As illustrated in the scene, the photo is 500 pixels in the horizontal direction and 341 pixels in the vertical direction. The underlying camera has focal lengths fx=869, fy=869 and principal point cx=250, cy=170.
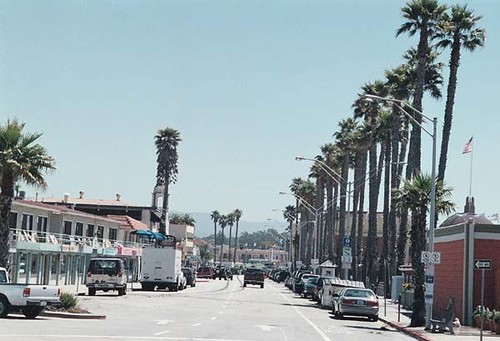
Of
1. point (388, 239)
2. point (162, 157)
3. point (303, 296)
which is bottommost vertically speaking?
point (303, 296)

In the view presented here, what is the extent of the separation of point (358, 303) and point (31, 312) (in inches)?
608

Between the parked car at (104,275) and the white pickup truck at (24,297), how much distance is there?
22.8 m

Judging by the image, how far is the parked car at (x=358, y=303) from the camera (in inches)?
1475

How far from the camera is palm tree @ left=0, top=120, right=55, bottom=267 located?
1404 inches

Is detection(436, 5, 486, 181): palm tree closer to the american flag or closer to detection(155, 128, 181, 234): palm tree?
the american flag

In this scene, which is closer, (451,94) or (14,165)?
(14,165)

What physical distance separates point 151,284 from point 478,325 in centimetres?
3203

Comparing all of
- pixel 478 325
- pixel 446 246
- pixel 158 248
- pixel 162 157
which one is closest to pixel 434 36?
pixel 446 246

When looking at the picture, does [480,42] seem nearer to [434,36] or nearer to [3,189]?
[434,36]

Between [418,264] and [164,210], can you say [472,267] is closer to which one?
[418,264]

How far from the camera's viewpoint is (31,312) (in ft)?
89.9

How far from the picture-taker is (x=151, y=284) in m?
62.0

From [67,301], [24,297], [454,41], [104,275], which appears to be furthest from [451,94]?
[24,297]

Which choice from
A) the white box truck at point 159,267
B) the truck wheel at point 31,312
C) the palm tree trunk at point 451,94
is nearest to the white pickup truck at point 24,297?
the truck wheel at point 31,312
